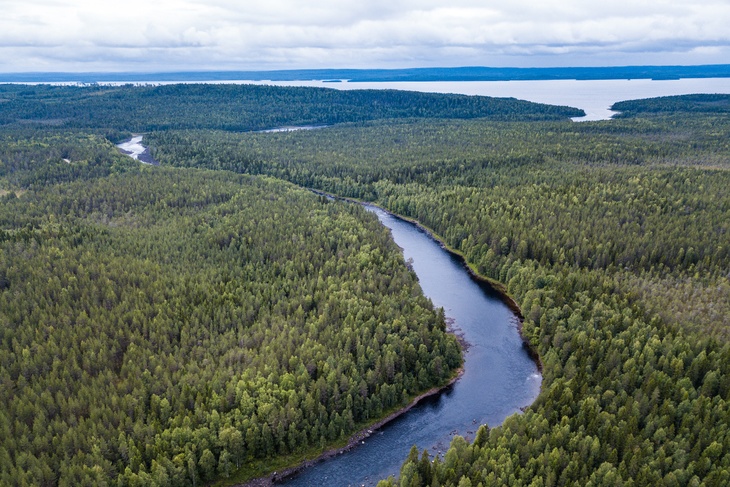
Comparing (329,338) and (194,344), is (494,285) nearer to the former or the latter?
(329,338)

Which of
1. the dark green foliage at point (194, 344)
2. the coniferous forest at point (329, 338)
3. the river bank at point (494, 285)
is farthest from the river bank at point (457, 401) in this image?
the dark green foliage at point (194, 344)

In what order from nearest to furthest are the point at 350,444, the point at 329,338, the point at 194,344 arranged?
the point at 350,444
the point at 194,344
the point at 329,338

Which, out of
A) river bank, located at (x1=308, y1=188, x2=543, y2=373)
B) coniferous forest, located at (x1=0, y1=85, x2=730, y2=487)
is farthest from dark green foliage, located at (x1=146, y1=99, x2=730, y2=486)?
river bank, located at (x1=308, y1=188, x2=543, y2=373)

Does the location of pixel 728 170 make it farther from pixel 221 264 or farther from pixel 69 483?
pixel 69 483

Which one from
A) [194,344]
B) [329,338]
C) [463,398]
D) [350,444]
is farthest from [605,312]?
[194,344]

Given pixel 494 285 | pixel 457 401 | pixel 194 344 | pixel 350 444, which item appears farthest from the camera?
pixel 494 285

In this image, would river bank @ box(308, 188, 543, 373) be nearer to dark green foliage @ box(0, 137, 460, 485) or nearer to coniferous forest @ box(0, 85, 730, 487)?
coniferous forest @ box(0, 85, 730, 487)

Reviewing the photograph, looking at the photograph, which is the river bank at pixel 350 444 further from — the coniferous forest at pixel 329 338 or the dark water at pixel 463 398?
the coniferous forest at pixel 329 338

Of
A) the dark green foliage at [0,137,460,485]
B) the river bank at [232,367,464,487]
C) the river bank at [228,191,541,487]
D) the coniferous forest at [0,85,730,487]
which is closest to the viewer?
the coniferous forest at [0,85,730,487]
